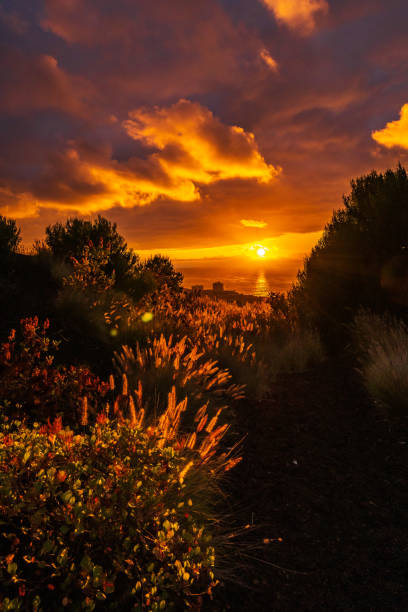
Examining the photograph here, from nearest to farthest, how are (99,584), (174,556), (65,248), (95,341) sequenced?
(99,584), (174,556), (95,341), (65,248)

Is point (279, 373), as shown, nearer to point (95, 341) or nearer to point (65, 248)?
point (95, 341)

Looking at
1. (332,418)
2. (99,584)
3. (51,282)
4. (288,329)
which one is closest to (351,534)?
(99,584)

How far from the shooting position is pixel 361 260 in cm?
1046

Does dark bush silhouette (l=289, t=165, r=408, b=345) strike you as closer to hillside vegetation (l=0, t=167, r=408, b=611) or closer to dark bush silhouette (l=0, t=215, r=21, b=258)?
hillside vegetation (l=0, t=167, r=408, b=611)

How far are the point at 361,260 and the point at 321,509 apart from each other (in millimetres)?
8440

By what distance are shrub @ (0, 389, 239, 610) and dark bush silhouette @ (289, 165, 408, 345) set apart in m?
8.72

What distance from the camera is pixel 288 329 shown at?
427 inches

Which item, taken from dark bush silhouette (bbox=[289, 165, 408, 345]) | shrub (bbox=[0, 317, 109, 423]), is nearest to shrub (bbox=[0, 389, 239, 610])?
shrub (bbox=[0, 317, 109, 423])

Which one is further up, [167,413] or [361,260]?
[361,260]

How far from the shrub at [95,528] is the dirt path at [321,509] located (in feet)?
1.69

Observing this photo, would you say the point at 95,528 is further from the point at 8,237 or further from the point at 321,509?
the point at 8,237

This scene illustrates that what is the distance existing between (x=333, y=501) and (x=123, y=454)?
2.08m

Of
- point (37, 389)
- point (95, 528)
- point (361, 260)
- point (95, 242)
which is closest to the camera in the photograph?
point (95, 528)

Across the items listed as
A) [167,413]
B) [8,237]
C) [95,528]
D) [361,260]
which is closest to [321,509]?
[167,413]
